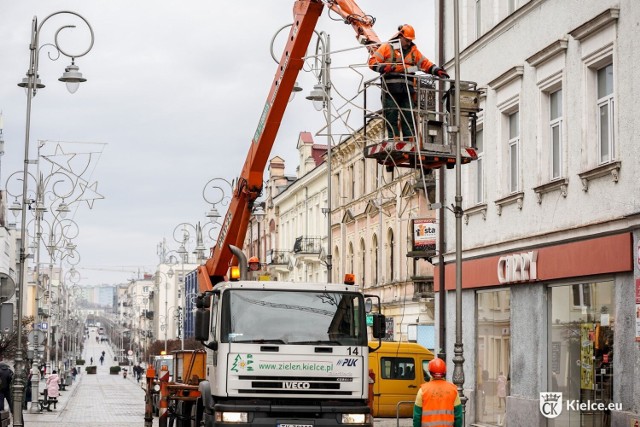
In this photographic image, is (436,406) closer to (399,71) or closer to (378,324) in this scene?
(378,324)

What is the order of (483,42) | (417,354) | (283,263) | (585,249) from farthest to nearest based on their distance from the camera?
(283,263) < (417,354) < (483,42) < (585,249)

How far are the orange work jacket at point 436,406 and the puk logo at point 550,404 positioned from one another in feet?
27.0

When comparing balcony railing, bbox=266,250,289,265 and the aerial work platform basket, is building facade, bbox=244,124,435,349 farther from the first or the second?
the aerial work platform basket

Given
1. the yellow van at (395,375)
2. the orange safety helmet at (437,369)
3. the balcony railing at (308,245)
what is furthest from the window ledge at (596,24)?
the balcony railing at (308,245)

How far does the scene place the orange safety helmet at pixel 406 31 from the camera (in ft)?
56.5

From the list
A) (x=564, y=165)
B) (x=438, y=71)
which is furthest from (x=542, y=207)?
(x=438, y=71)

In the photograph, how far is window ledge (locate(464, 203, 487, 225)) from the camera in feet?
82.1

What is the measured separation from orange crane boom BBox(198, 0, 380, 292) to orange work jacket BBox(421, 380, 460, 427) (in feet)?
20.4

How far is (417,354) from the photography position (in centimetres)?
2942

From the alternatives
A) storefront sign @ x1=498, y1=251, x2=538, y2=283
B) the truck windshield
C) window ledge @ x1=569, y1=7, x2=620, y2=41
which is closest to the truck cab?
the truck windshield

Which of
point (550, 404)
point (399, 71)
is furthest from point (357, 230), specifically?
point (399, 71)

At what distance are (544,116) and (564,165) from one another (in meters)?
1.56

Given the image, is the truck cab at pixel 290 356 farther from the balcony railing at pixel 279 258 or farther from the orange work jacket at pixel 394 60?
the balcony railing at pixel 279 258

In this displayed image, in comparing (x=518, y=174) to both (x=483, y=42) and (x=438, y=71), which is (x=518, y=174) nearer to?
(x=483, y=42)
